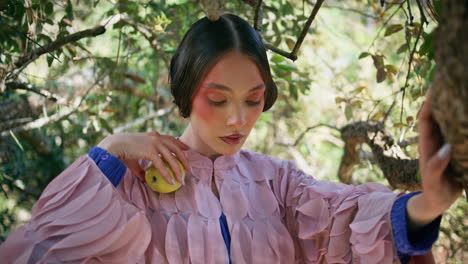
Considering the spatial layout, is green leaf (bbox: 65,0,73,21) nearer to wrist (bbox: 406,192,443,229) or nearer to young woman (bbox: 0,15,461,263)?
young woman (bbox: 0,15,461,263)

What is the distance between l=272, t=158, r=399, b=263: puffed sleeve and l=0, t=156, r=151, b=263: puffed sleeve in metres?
0.43

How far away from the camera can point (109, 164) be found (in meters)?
1.31

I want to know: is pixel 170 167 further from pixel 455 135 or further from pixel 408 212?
pixel 455 135

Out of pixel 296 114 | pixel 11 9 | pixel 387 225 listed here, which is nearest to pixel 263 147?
pixel 296 114

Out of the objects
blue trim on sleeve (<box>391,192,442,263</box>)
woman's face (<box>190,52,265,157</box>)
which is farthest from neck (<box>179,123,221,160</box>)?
blue trim on sleeve (<box>391,192,442,263</box>)

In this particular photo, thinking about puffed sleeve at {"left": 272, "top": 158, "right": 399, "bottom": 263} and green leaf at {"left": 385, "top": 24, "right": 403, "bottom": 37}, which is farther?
green leaf at {"left": 385, "top": 24, "right": 403, "bottom": 37}

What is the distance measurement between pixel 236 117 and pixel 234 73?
12 centimetres

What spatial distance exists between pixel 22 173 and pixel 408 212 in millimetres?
Result: 2194

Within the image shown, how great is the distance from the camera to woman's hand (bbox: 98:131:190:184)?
4.48ft

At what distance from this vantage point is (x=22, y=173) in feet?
8.79

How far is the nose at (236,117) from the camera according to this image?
4.36ft

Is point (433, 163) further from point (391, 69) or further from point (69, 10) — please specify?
point (69, 10)

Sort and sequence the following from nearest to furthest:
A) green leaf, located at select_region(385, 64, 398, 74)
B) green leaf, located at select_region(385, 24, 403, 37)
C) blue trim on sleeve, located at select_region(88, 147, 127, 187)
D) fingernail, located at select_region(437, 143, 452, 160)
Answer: fingernail, located at select_region(437, 143, 452, 160) < blue trim on sleeve, located at select_region(88, 147, 127, 187) < green leaf, located at select_region(385, 24, 403, 37) < green leaf, located at select_region(385, 64, 398, 74)

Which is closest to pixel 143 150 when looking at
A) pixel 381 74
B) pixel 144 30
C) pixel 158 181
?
pixel 158 181
